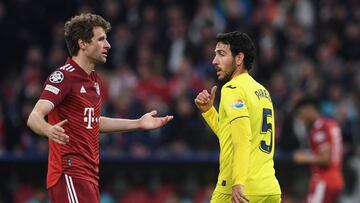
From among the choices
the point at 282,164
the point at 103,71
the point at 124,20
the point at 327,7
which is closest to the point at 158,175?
the point at 282,164

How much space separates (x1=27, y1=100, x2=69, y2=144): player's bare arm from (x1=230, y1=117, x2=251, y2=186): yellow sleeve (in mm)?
1499

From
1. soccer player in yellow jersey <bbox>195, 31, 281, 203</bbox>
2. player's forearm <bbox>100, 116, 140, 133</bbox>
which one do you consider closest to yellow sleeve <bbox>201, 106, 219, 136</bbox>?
soccer player in yellow jersey <bbox>195, 31, 281, 203</bbox>

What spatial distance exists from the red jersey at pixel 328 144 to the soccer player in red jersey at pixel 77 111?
535 cm

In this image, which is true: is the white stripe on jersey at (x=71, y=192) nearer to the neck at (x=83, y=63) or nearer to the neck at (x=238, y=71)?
the neck at (x=83, y=63)

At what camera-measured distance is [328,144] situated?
13.2 meters

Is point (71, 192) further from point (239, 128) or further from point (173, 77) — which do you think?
point (173, 77)

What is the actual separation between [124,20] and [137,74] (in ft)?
5.61

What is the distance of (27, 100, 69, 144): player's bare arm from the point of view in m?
7.46

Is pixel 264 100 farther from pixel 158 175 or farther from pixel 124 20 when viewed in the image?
pixel 124 20

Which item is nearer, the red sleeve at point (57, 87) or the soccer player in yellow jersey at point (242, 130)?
the red sleeve at point (57, 87)

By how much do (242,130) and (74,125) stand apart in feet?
4.84

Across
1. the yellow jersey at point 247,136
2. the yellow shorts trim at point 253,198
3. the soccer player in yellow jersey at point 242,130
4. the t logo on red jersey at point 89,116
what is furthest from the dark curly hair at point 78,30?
the yellow shorts trim at point 253,198

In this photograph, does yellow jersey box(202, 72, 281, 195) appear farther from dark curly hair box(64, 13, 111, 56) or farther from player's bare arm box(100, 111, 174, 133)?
dark curly hair box(64, 13, 111, 56)

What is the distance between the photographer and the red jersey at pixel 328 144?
13.2 metres
